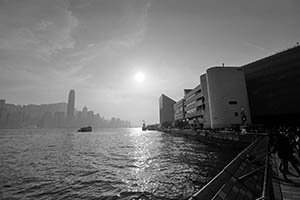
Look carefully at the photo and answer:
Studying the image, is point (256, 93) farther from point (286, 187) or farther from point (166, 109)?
point (166, 109)

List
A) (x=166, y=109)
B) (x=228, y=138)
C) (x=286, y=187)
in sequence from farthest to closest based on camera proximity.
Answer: (x=166, y=109), (x=228, y=138), (x=286, y=187)

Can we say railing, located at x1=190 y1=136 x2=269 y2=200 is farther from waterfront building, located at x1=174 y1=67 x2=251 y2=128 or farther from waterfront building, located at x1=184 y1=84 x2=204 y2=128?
waterfront building, located at x1=184 y1=84 x2=204 y2=128

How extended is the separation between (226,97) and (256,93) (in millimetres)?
14037

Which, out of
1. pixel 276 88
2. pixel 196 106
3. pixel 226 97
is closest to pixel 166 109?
pixel 196 106

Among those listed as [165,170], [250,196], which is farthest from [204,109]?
[250,196]

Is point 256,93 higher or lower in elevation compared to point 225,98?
higher

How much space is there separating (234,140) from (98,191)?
26.1 m

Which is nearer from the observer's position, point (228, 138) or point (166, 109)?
point (228, 138)

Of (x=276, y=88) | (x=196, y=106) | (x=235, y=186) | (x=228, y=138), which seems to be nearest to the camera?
(x=235, y=186)

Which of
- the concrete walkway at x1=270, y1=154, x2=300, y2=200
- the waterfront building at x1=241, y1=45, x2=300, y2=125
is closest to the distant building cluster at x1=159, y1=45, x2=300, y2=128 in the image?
the waterfront building at x1=241, y1=45, x2=300, y2=125

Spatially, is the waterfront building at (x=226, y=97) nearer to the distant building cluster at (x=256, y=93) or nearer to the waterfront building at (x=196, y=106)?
the distant building cluster at (x=256, y=93)

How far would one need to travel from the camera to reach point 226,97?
51750mm

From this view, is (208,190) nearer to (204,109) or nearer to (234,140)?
(234,140)

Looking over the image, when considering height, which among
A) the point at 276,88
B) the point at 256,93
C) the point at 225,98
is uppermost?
the point at 276,88
